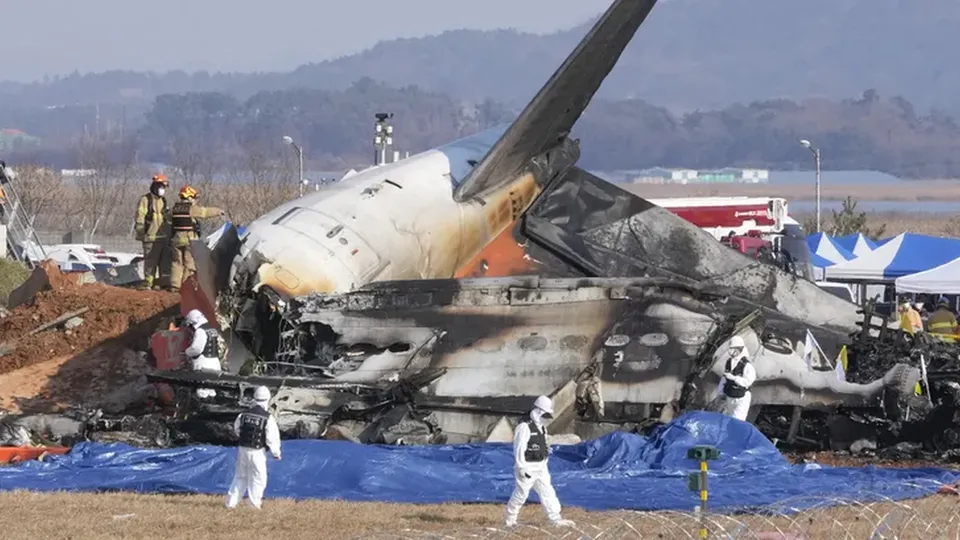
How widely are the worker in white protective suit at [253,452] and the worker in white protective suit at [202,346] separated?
4527 millimetres

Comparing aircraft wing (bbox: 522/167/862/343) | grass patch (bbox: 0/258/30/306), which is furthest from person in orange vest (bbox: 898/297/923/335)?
grass patch (bbox: 0/258/30/306)

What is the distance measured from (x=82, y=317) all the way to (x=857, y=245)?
28554 mm

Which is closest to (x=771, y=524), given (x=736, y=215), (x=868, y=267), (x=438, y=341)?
(x=438, y=341)

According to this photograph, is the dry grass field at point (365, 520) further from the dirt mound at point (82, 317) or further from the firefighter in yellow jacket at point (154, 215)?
the firefighter in yellow jacket at point (154, 215)

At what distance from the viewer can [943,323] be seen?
112 feet

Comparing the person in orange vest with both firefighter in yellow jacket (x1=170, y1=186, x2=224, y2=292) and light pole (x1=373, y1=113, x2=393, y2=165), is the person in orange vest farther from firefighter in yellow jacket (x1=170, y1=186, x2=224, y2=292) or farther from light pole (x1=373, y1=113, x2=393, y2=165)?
firefighter in yellow jacket (x1=170, y1=186, x2=224, y2=292)

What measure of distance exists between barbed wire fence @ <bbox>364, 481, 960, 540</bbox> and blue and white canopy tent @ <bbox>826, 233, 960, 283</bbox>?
28222mm

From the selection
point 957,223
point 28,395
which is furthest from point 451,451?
point 957,223

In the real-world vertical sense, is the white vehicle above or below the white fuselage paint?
below

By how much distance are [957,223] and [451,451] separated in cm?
8982

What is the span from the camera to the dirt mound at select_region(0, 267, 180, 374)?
26406 millimetres

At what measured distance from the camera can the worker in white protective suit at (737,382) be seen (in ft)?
69.2

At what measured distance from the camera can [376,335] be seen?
846 inches

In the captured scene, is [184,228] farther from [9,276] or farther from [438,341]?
[9,276]
